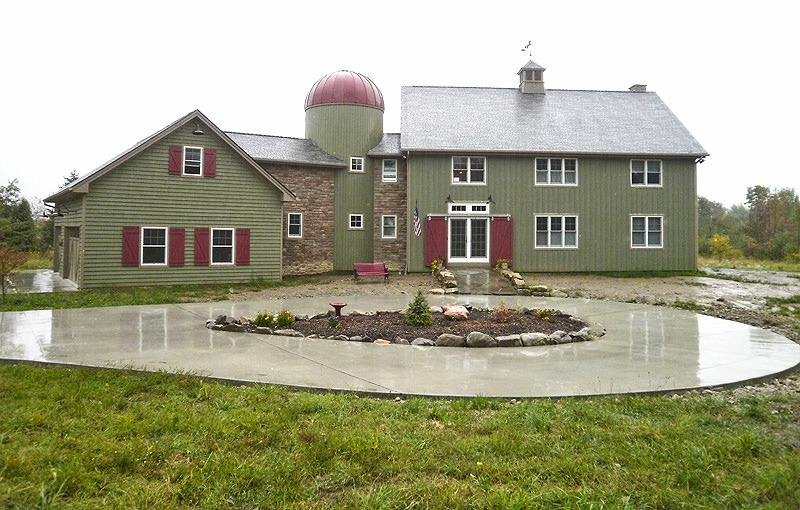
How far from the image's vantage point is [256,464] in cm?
368

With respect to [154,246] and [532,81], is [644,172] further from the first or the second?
[154,246]

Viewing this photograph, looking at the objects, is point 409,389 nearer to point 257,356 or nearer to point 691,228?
point 257,356

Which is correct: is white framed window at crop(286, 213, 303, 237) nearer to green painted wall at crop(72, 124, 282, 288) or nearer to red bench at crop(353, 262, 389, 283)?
green painted wall at crop(72, 124, 282, 288)

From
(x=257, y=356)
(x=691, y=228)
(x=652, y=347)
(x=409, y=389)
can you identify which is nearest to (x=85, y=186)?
(x=257, y=356)

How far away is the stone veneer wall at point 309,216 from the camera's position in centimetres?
2425

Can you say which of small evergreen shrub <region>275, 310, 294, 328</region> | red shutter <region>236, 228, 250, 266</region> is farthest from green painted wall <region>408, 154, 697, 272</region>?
small evergreen shrub <region>275, 310, 294, 328</region>

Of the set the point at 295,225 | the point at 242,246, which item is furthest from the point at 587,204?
the point at 242,246

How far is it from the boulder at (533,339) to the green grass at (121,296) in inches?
403

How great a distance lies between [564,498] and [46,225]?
46.3m

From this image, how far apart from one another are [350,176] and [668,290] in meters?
15.0

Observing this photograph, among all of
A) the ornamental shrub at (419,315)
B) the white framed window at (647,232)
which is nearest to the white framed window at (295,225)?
the ornamental shrub at (419,315)

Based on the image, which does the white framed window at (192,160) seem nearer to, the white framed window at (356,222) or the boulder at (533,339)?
the white framed window at (356,222)

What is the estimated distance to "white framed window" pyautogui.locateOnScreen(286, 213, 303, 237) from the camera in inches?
962

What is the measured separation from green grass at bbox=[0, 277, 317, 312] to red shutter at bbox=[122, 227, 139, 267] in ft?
3.67
